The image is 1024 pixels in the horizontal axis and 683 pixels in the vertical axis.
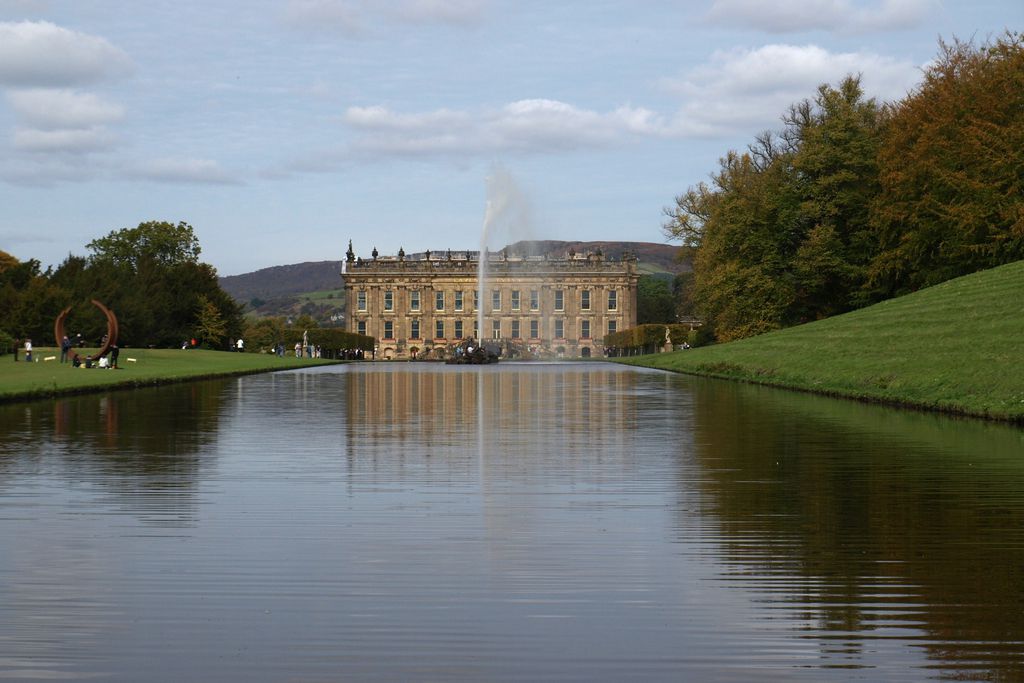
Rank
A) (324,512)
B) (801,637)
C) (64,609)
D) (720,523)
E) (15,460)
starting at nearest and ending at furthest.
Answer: (801,637), (64,609), (720,523), (324,512), (15,460)

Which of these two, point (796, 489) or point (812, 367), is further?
point (812, 367)

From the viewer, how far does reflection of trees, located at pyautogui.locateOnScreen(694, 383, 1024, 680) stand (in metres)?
6.92

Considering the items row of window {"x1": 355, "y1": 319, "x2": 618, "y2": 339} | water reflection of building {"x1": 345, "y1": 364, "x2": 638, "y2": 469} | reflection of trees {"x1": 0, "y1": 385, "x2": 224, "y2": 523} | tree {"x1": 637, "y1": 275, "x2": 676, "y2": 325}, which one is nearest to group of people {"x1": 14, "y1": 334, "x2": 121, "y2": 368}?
water reflection of building {"x1": 345, "y1": 364, "x2": 638, "y2": 469}

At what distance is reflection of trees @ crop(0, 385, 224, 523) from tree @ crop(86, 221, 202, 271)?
77.3 metres

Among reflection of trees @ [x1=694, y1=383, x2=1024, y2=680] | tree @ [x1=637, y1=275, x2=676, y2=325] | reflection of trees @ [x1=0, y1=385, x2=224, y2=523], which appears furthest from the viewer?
tree @ [x1=637, y1=275, x2=676, y2=325]

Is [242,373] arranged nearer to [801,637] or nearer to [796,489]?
[796,489]

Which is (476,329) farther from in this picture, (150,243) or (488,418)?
(488,418)

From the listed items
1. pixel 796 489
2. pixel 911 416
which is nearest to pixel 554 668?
pixel 796 489

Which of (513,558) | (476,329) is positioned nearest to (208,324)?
(476,329)

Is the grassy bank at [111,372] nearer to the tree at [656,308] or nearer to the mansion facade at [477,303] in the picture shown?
the mansion facade at [477,303]

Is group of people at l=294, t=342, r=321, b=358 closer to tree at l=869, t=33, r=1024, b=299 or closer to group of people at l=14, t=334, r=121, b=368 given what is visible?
group of people at l=14, t=334, r=121, b=368

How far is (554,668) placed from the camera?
19.8ft

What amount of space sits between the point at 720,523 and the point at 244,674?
18.0 ft

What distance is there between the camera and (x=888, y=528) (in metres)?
10.2
